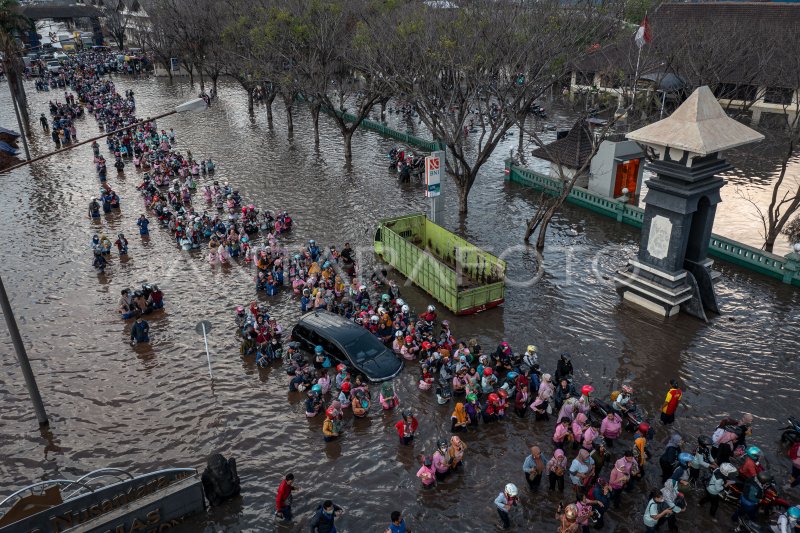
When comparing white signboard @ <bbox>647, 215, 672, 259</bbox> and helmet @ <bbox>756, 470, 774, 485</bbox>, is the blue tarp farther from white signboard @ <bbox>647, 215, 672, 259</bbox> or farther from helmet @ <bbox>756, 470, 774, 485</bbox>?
helmet @ <bbox>756, 470, 774, 485</bbox>

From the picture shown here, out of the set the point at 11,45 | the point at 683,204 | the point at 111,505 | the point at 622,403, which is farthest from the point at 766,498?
the point at 11,45

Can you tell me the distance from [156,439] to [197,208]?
18.4 meters

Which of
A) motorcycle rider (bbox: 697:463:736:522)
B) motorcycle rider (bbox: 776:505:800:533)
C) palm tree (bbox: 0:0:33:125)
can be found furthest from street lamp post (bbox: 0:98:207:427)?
palm tree (bbox: 0:0:33:125)

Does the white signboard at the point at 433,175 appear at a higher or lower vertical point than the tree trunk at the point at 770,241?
higher

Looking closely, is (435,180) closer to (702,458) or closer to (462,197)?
(462,197)

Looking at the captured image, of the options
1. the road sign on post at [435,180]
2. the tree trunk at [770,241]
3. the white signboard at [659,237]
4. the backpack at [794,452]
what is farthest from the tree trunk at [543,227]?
the backpack at [794,452]

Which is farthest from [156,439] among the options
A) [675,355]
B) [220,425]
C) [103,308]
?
[675,355]

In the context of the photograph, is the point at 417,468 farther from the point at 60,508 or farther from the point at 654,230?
the point at 654,230

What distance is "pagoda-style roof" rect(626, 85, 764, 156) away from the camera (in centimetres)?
1828

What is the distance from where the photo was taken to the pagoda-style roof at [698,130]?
60.0 feet

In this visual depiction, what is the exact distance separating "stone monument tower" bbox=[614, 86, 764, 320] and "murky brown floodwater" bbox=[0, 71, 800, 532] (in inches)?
37.3

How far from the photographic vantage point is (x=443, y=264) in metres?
20.7

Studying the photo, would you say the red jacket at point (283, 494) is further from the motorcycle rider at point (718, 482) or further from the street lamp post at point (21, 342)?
the motorcycle rider at point (718, 482)

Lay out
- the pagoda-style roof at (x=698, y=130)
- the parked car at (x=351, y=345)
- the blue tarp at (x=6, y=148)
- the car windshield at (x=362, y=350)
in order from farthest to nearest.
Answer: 1. the blue tarp at (x=6, y=148)
2. the pagoda-style roof at (x=698, y=130)
3. the car windshield at (x=362, y=350)
4. the parked car at (x=351, y=345)
